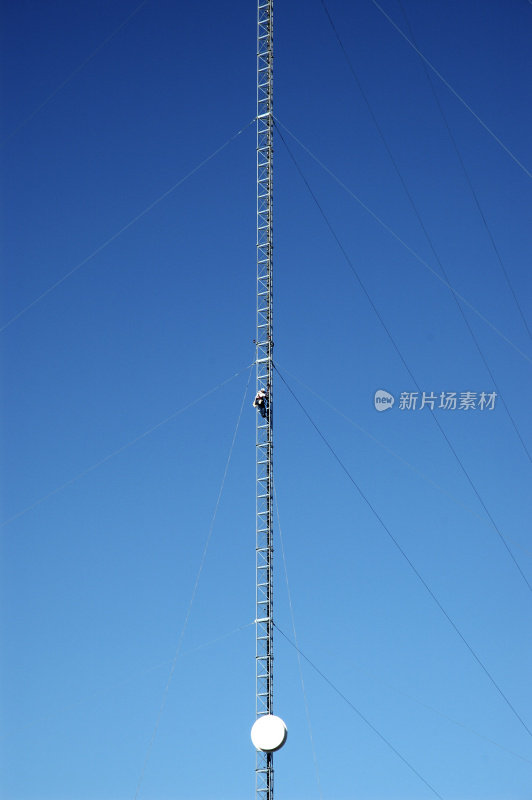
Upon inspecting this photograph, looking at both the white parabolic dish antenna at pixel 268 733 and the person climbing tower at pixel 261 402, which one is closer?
the white parabolic dish antenna at pixel 268 733

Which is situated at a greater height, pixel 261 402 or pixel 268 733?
pixel 261 402

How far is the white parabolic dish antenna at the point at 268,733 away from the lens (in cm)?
3416

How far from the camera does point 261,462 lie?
37250 mm

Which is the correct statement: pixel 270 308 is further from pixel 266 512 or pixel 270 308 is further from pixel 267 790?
pixel 267 790

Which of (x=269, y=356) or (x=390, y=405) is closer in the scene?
(x=269, y=356)

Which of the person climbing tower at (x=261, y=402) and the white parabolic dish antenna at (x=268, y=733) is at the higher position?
the person climbing tower at (x=261, y=402)

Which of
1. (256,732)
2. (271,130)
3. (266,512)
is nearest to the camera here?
(256,732)

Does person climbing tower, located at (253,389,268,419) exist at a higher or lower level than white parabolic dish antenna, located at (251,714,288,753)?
higher

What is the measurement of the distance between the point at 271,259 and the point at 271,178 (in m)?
2.56

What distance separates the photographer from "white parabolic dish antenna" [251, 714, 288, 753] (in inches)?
1345

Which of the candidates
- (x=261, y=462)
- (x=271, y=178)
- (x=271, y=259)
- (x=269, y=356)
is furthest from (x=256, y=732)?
(x=271, y=178)

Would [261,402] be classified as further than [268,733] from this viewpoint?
Yes

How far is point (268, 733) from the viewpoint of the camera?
3428 cm

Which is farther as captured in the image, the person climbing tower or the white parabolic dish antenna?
the person climbing tower
